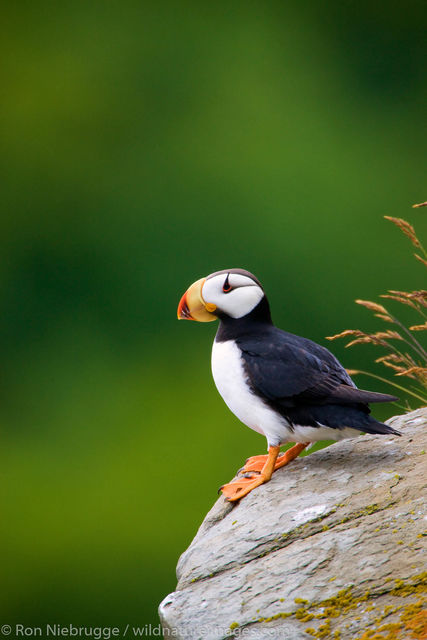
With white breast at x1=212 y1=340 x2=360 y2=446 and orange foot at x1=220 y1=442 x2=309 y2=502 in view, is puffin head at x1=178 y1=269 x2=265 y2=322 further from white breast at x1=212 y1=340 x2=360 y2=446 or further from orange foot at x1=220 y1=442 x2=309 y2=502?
orange foot at x1=220 y1=442 x2=309 y2=502

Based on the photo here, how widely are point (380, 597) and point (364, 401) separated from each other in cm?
83

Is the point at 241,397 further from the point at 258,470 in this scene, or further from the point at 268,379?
the point at 258,470

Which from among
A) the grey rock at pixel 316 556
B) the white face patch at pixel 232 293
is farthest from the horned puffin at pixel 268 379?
the grey rock at pixel 316 556

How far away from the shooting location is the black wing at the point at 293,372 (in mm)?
3490

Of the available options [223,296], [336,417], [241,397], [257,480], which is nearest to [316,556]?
[336,417]

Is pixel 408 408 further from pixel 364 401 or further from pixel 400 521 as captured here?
pixel 400 521

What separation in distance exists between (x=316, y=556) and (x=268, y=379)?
84 centimetres

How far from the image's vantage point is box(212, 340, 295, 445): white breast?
3627mm

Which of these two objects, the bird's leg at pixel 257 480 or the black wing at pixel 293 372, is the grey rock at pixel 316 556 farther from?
the black wing at pixel 293 372

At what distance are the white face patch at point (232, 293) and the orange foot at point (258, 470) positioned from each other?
2.14ft

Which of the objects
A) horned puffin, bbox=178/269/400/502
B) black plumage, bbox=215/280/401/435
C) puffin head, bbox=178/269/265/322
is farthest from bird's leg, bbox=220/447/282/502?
puffin head, bbox=178/269/265/322

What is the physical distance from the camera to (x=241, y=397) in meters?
3.70

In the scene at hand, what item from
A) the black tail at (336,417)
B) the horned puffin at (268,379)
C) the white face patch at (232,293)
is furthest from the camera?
the white face patch at (232,293)

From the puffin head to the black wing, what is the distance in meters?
0.15
